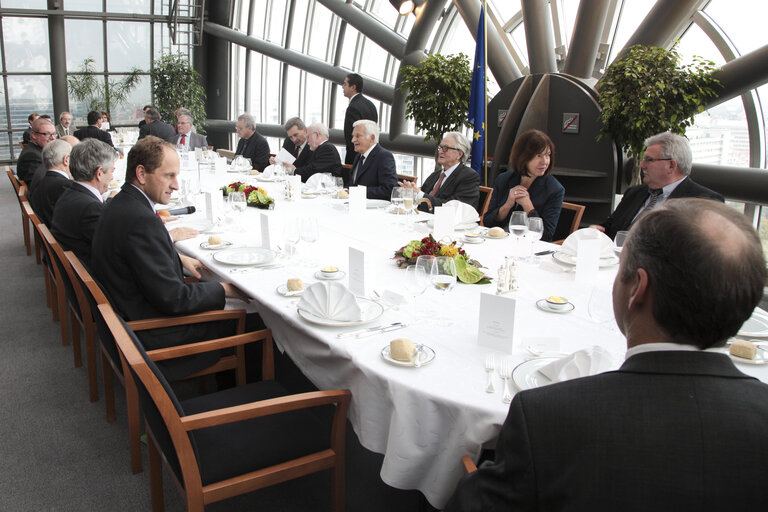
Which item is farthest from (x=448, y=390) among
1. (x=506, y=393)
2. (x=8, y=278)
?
(x=8, y=278)

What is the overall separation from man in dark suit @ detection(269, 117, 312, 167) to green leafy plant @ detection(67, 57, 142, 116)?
32.5ft

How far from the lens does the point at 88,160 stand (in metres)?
3.53

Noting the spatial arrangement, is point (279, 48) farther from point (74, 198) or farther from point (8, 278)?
point (74, 198)

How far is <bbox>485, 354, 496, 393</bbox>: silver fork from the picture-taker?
1.68 m

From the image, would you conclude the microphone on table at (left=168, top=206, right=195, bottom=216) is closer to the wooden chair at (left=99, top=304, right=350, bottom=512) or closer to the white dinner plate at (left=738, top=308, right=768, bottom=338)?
the wooden chair at (left=99, top=304, right=350, bottom=512)

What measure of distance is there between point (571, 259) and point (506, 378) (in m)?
1.35

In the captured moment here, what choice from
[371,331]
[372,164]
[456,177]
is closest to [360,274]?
[371,331]

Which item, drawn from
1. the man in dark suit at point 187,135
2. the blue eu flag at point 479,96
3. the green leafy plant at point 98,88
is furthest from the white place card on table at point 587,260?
the green leafy plant at point 98,88

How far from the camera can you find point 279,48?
547 inches

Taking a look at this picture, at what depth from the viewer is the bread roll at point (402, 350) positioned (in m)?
1.84

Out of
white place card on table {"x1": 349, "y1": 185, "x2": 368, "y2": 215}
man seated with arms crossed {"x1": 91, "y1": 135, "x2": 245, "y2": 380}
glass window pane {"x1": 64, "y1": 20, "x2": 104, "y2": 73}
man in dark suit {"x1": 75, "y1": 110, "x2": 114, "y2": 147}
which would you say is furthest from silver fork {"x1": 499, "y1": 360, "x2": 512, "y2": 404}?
glass window pane {"x1": 64, "y1": 20, "x2": 104, "y2": 73}

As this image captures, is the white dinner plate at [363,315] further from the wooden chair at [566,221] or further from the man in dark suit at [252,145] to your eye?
the man in dark suit at [252,145]

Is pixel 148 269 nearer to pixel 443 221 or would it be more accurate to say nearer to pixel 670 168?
pixel 443 221

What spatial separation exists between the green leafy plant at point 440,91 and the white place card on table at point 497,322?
5245 mm
